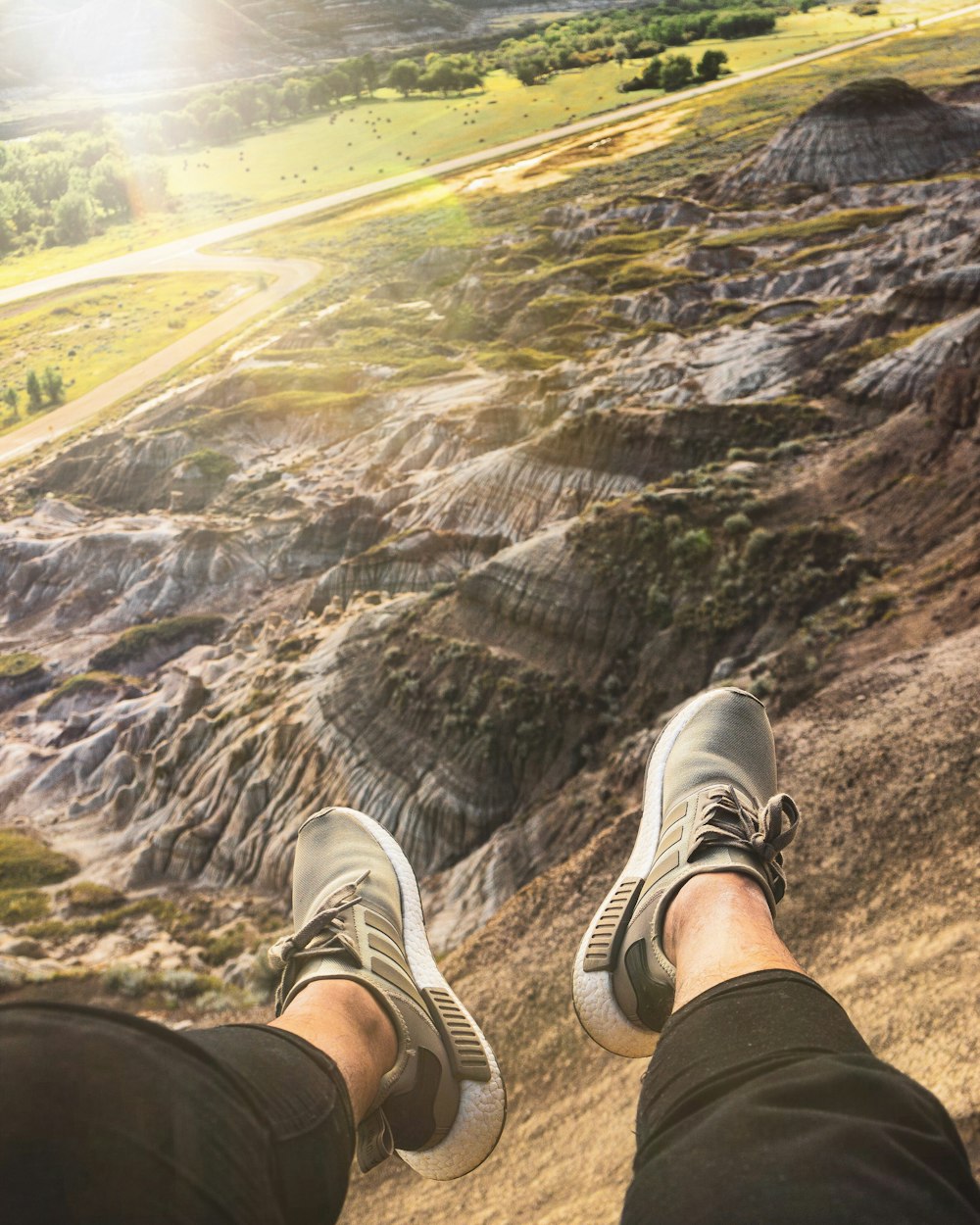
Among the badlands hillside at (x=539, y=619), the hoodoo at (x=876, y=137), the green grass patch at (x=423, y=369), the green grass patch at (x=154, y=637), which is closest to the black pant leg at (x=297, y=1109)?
the badlands hillside at (x=539, y=619)

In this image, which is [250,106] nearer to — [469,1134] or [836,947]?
[836,947]

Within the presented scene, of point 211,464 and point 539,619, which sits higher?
point 211,464

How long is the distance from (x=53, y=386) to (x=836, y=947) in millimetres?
56893

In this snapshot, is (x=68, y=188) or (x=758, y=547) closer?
(x=758, y=547)

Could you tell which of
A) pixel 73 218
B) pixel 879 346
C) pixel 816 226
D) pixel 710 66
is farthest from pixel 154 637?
pixel 710 66

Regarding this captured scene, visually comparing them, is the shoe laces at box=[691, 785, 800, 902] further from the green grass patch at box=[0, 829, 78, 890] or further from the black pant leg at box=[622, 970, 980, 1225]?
the green grass patch at box=[0, 829, 78, 890]

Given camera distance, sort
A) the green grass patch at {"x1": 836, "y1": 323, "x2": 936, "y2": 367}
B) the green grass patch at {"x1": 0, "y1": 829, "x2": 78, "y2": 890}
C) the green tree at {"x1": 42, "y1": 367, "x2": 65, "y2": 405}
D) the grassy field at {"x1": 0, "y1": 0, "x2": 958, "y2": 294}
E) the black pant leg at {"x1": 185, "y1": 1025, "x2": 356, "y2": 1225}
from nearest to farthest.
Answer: the black pant leg at {"x1": 185, "y1": 1025, "x2": 356, "y2": 1225}, the green grass patch at {"x1": 0, "y1": 829, "x2": 78, "y2": 890}, the green grass patch at {"x1": 836, "y1": 323, "x2": 936, "y2": 367}, the green tree at {"x1": 42, "y1": 367, "x2": 65, "y2": 405}, the grassy field at {"x1": 0, "y1": 0, "x2": 958, "y2": 294}

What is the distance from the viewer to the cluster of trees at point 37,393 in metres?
50.9

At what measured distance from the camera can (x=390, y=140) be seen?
81.6m

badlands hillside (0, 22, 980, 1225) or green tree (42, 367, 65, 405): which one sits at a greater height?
green tree (42, 367, 65, 405)

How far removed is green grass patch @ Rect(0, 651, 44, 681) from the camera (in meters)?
30.6

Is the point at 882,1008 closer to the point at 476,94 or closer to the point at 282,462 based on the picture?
the point at 282,462

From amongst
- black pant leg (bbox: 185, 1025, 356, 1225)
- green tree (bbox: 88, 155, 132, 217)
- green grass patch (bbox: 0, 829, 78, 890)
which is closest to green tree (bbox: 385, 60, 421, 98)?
green tree (bbox: 88, 155, 132, 217)

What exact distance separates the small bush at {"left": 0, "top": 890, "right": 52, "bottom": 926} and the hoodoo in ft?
177
